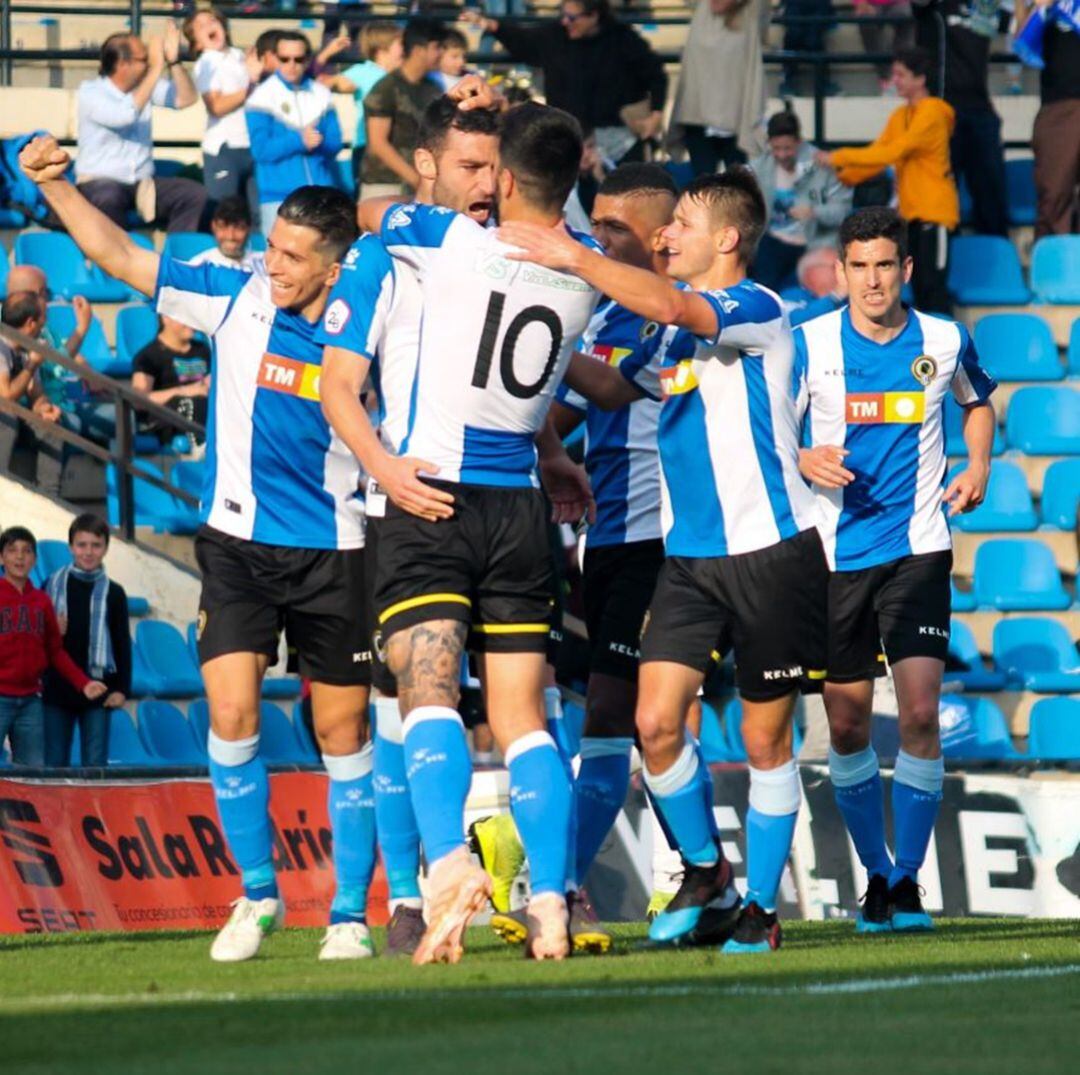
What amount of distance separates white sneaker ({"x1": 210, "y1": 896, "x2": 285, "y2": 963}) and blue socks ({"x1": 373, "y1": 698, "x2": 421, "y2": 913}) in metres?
0.40

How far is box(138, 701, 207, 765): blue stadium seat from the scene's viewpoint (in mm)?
13625

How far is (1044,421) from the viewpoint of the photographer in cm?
1695

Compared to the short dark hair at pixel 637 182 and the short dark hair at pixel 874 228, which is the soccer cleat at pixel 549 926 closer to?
the short dark hair at pixel 637 182

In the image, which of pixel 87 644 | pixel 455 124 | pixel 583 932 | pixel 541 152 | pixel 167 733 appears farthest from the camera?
pixel 167 733

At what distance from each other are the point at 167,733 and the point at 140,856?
2593 mm

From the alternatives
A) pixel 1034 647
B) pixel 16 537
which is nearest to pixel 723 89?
pixel 1034 647

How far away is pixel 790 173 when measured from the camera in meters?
16.9

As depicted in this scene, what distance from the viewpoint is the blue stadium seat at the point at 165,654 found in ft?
46.7

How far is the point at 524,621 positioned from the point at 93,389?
8.26m

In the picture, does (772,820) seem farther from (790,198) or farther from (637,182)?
(790,198)

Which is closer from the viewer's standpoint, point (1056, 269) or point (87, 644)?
point (87, 644)

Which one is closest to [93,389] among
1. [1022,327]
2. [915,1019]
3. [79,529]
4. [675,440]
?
[79,529]

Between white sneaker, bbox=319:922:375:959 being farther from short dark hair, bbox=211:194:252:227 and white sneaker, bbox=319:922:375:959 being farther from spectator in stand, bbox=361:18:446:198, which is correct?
spectator in stand, bbox=361:18:446:198

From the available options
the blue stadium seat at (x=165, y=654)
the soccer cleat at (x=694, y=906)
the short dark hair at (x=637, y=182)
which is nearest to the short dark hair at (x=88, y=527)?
the blue stadium seat at (x=165, y=654)
